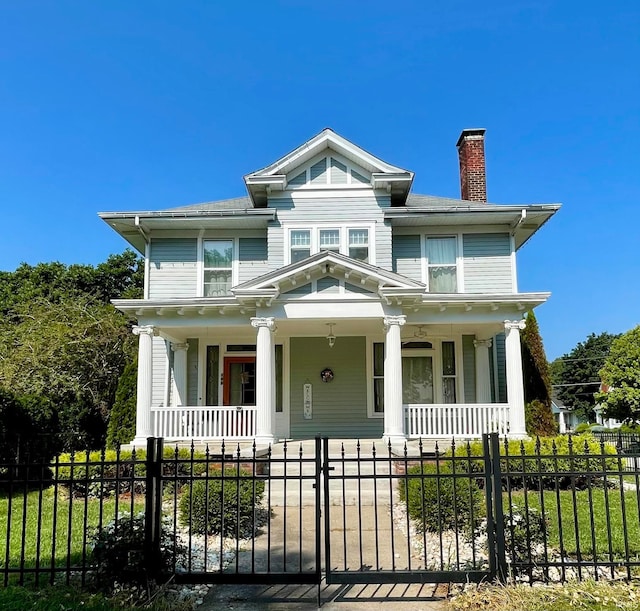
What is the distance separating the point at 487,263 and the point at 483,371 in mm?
2940

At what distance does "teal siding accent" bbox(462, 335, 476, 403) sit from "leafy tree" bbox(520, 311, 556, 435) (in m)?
1.52

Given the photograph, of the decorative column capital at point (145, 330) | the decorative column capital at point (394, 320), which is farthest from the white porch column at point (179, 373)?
the decorative column capital at point (394, 320)

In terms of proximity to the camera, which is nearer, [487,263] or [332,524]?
[332,524]

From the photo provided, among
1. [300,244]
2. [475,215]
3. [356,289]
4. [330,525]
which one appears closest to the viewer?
[330,525]

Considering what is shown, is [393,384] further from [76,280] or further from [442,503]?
[76,280]

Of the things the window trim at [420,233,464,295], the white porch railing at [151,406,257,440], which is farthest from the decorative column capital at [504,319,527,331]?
the white porch railing at [151,406,257,440]

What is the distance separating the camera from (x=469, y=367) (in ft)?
48.3

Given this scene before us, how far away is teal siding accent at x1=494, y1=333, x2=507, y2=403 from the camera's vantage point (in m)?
14.8

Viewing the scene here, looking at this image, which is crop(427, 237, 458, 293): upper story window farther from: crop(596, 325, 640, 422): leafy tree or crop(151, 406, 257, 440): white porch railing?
crop(596, 325, 640, 422): leafy tree

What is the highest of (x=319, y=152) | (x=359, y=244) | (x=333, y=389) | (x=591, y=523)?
(x=319, y=152)

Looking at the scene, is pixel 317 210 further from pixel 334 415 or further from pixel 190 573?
pixel 190 573

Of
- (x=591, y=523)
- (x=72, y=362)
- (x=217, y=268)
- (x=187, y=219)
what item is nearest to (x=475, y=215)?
(x=217, y=268)

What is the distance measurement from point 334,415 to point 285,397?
1419 mm

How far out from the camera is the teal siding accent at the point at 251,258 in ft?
47.8
